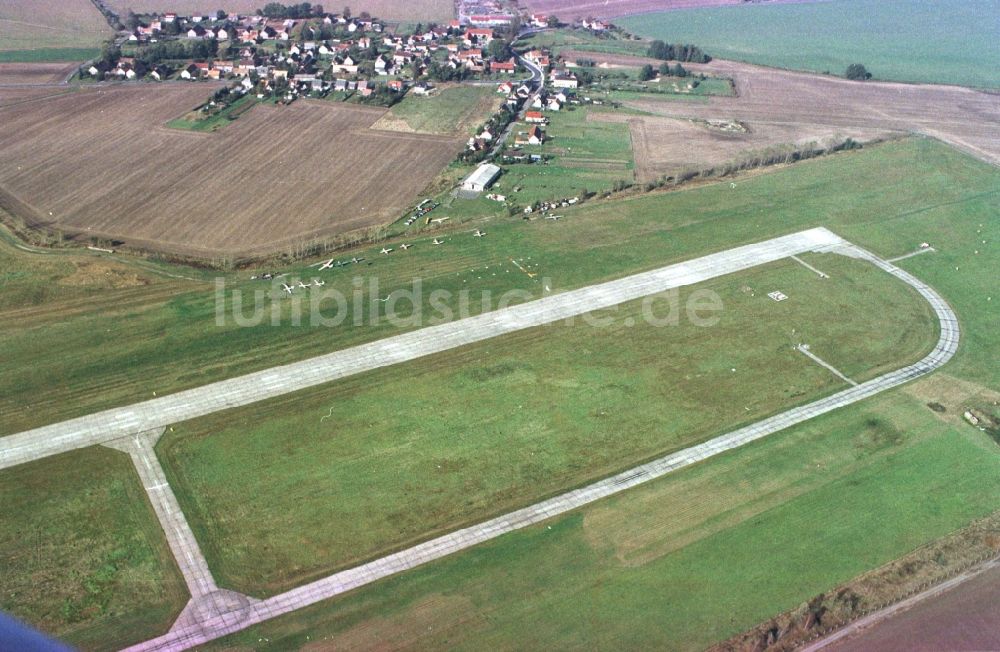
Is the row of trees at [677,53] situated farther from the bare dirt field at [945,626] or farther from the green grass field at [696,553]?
the bare dirt field at [945,626]

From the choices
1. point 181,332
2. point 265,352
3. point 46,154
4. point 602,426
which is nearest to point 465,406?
point 602,426

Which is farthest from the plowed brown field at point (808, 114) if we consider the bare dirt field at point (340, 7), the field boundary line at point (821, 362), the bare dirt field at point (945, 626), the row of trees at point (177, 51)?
the row of trees at point (177, 51)

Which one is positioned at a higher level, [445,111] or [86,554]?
[445,111]

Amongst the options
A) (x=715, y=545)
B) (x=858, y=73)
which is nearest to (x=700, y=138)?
(x=858, y=73)

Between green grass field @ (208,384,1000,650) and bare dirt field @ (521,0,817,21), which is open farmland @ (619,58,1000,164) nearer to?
bare dirt field @ (521,0,817,21)

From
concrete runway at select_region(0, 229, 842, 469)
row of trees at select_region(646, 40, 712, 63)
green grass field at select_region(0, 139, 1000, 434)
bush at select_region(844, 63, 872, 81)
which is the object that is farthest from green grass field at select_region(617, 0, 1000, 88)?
concrete runway at select_region(0, 229, 842, 469)

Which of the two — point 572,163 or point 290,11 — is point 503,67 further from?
point 290,11
